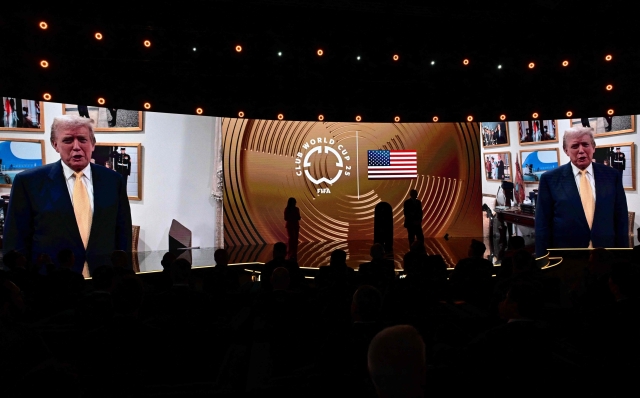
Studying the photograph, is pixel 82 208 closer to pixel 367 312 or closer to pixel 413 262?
pixel 413 262

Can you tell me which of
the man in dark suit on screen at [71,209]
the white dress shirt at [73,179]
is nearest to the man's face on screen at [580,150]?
the man in dark suit on screen at [71,209]

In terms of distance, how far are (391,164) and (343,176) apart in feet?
3.93

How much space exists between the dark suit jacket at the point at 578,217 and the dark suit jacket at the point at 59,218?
24.3 feet

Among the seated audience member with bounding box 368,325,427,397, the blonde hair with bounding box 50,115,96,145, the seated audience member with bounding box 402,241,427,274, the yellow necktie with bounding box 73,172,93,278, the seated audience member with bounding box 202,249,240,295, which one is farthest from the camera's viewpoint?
the blonde hair with bounding box 50,115,96,145

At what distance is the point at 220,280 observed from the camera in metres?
4.59

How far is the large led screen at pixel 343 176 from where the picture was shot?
11500 mm

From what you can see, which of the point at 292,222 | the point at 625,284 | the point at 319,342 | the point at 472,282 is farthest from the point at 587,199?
the point at 319,342

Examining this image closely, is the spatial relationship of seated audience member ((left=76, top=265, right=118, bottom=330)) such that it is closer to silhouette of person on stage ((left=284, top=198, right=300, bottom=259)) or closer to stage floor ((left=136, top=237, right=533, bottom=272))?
stage floor ((left=136, top=237, right=533, bottom=272))

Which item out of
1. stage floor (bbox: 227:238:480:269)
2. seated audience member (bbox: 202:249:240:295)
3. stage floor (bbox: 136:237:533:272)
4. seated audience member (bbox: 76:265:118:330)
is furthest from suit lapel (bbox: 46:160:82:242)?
seated audience member (bbox: 76:265:118:330)

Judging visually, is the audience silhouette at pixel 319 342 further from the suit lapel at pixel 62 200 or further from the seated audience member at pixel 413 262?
the suit lapel at pixel 62 200

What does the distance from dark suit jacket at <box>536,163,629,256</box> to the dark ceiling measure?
5.76 ft

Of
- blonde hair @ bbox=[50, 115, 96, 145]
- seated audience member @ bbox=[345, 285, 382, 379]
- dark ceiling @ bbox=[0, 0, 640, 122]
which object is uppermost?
dark ceiling @ bbox=[0, 0, 640, 122]

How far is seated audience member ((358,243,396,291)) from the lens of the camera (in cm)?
479

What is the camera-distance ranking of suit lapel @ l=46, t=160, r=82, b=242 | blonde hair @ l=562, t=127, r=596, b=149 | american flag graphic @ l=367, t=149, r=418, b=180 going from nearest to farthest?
suit lapel @ l=46, t=160, r=82, b=242 < blonde hair @ l=562, t=127, r=596, b=149 < american flag graphic @ l=367, t=149, r=418, b=180
